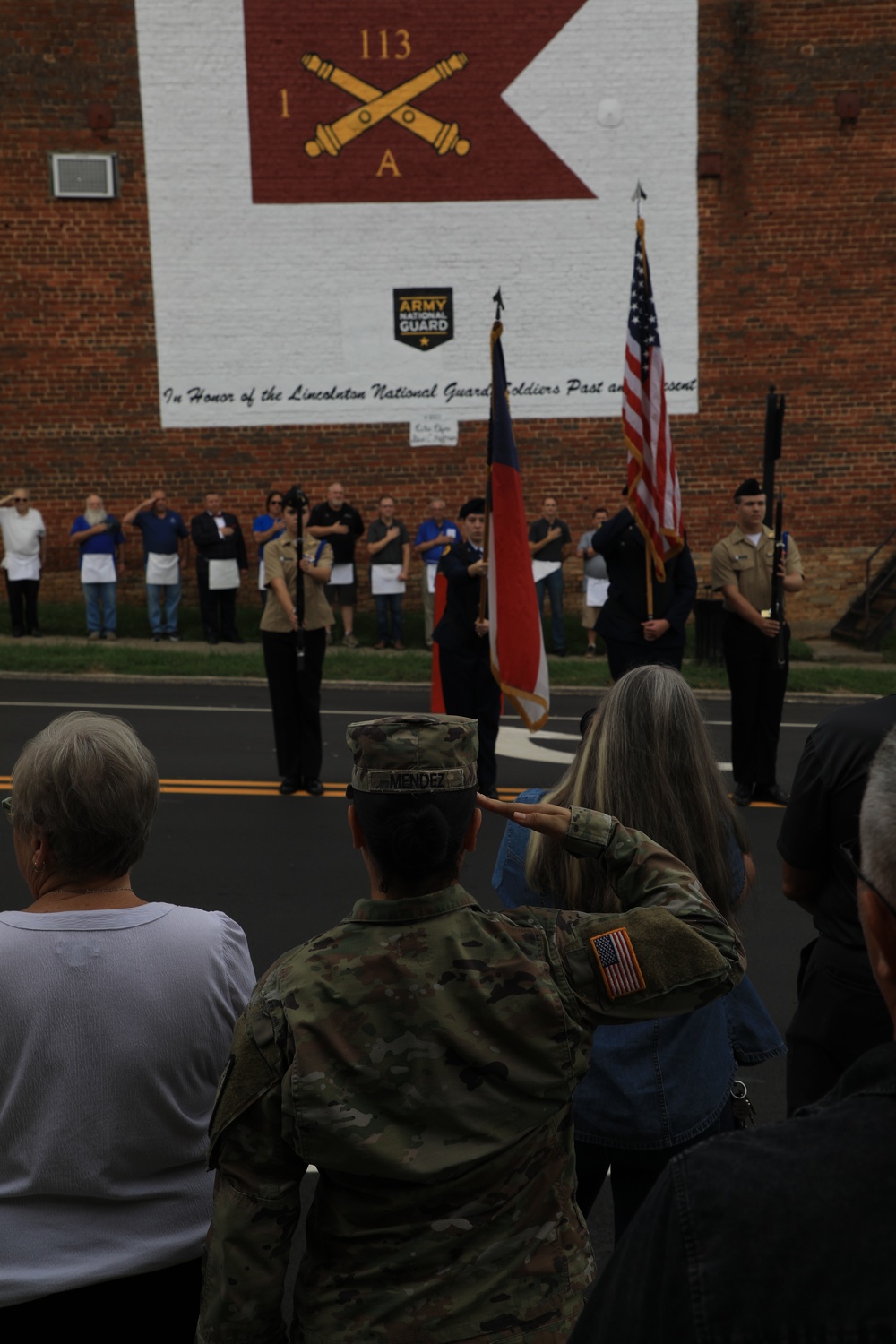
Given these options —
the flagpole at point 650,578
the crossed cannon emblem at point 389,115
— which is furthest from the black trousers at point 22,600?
the flagpole at point 650,578

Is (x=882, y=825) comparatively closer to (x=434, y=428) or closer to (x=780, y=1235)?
(x=780, y=1235)

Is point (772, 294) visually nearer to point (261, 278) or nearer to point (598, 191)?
point (598, 191)

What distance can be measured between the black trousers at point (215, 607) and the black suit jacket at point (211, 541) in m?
0.18

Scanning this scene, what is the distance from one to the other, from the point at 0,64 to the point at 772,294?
11822 mm

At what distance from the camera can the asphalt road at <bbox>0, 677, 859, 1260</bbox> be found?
6.87 m

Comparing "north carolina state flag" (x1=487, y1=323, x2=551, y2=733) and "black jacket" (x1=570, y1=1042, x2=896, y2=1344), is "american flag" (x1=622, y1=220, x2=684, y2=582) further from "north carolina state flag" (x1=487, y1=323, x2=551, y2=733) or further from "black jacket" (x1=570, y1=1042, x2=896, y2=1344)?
"black jacket" (x1=570, y1=1042, x2=896, y2=1344)

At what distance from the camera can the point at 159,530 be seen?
755 inches

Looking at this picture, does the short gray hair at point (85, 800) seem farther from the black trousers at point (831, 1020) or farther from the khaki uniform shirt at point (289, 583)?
the khaki uniform shirt at point (289, 583)

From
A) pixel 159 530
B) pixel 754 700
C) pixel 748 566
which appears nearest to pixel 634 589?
pixel 748 566

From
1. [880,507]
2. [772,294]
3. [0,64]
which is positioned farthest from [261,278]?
[880,507]

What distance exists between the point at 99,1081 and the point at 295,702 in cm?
773

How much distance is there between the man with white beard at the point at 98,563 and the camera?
61.3 feet

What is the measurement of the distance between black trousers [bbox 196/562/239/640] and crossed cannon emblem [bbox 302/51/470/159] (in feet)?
21.4

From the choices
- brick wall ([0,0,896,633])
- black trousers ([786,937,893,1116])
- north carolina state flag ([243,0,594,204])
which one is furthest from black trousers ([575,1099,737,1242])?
north carolina state flag ([243,0,594,204])
